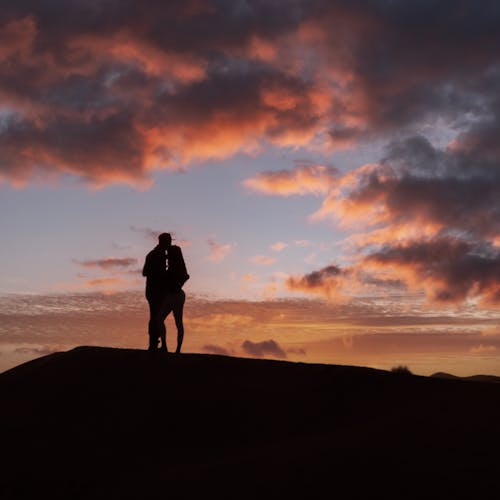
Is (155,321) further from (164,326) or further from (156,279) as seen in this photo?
(156,279)

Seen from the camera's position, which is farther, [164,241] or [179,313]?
[179,313]

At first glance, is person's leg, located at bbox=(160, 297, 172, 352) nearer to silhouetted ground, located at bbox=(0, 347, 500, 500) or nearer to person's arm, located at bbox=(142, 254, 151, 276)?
silhouetted ground, located at bbox=(0, 347, 500, 500)

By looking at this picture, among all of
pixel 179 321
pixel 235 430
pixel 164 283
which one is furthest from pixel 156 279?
pixel 235 430

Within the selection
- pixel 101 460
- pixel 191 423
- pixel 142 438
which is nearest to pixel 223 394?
pixel 191 423

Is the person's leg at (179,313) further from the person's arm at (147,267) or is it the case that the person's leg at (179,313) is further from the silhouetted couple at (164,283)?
the person's arm at (147,267)

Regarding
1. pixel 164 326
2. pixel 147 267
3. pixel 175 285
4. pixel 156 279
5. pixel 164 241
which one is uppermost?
pixel 164 241

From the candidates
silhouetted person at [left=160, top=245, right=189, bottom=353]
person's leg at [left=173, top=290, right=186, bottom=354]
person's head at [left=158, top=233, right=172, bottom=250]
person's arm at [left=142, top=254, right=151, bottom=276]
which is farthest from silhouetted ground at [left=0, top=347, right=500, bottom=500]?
person's head at [left=158, top=233, right=172, bottom=250]

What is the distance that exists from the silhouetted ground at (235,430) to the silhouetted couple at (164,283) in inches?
32.5

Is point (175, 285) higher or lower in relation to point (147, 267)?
lower

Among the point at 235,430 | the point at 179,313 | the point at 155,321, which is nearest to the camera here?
the point at 235,430

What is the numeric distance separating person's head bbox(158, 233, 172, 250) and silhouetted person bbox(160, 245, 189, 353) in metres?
0.09

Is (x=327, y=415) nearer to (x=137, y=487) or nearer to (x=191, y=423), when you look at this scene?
(x=191, y=423)

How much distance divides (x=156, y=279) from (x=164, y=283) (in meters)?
0.23

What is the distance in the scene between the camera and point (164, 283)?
15.1m
